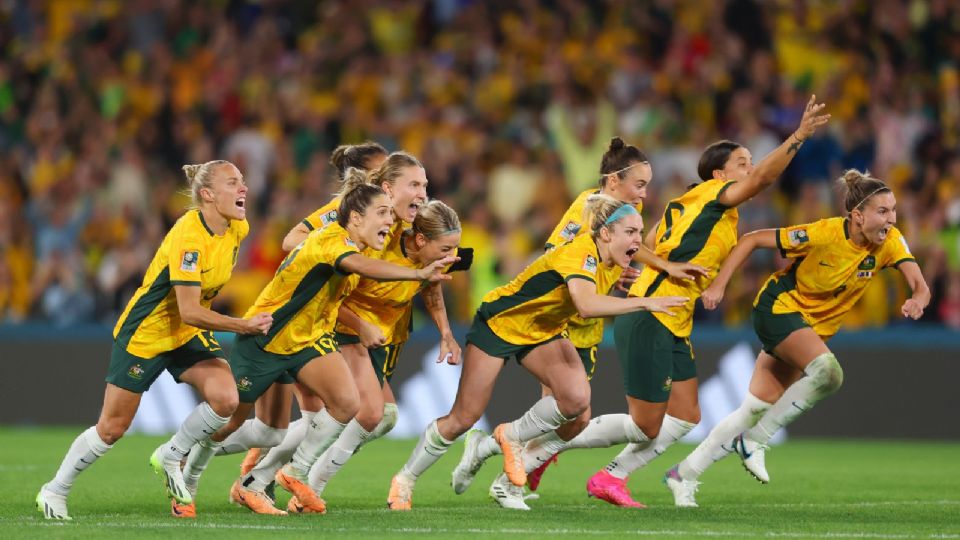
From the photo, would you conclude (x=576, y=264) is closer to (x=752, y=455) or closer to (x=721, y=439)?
(x=721, y=439)

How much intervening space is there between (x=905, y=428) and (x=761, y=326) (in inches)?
212

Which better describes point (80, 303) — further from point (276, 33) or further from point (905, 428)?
point (905, 428)

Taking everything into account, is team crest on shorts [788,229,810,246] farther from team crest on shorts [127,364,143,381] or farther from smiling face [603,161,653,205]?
team crest on shorts [127,364,143,381]

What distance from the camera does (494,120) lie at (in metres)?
18.4

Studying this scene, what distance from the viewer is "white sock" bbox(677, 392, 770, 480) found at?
9.91 m

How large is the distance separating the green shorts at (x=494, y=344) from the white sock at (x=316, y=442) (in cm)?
99

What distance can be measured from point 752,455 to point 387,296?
2.53 metres

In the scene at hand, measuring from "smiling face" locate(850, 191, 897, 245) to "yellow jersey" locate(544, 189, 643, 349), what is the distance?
4.59 feet

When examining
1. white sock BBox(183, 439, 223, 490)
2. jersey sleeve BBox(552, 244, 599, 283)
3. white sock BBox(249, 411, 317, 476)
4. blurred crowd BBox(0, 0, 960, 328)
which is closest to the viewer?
jersey sleeve BBox(552, 244, 599, 283)

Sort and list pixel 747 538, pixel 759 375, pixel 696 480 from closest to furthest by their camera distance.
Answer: pixel 747 538, pixel 696 480, pixel 759 375

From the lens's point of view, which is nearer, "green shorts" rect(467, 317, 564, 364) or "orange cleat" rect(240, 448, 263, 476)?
"green shorts" rect(467, 317, 564, 364)

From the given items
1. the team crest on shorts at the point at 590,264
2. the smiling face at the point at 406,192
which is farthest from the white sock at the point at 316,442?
the team crest on shorts at the point at 590,264

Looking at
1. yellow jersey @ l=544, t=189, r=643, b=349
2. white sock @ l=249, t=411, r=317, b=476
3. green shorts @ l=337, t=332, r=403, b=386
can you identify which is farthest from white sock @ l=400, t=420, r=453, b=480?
yellow jersey @ l=544, t=189, r=643, b=349

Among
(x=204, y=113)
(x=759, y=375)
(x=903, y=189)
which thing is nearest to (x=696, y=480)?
(x=759, y=375)
